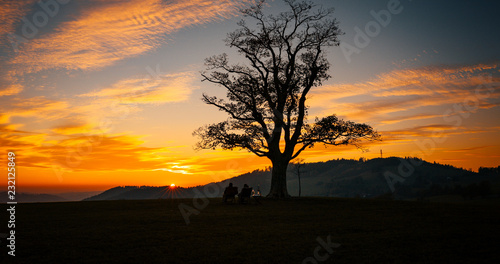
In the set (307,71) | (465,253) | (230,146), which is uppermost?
(307,71)

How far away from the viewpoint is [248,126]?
104 feet

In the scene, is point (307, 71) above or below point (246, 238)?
above

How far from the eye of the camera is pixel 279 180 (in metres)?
30.9

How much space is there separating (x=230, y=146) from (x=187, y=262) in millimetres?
23474

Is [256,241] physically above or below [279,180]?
below

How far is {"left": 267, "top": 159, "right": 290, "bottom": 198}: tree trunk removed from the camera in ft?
A: 100

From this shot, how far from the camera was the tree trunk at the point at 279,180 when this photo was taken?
30609 millimetres

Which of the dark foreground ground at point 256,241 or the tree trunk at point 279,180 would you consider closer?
the dark foreground ground at point 256,241

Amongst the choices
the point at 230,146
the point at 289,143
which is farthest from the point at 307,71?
the point at 230,146

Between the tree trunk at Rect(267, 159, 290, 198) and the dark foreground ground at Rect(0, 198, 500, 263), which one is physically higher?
the tree trunk at Rect(267, 159, 290, 198)

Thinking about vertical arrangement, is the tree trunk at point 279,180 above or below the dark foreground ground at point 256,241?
above

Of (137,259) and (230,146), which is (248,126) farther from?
(137,259)

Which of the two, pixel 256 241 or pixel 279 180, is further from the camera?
pixel 279 180

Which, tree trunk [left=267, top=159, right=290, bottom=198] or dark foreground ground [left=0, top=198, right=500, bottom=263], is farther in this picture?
tree trunk [left=267, top=159, right=290, bottom=198]
